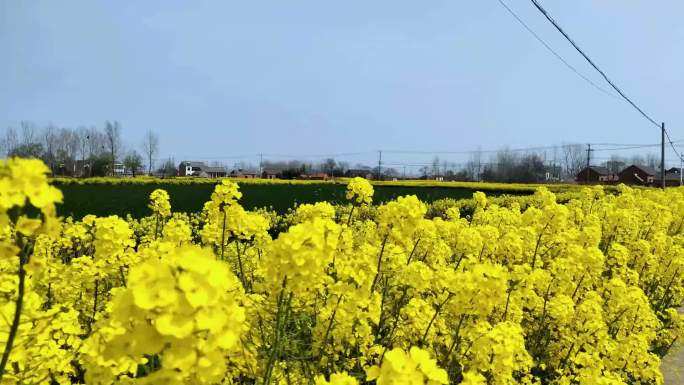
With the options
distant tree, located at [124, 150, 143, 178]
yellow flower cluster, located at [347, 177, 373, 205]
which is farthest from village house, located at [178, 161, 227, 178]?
yellow flower cluster, located at [347, 177, 373, 205]

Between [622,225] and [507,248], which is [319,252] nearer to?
[507,248]

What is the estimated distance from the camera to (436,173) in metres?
87.6

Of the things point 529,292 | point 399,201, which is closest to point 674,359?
point 529,292

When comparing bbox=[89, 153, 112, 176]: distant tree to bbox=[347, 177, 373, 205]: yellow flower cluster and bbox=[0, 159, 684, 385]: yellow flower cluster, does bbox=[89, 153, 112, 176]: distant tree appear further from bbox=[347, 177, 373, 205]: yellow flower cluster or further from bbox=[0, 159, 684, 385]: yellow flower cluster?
bbox=[347, 177, 373, 205]: yellow flower cluster

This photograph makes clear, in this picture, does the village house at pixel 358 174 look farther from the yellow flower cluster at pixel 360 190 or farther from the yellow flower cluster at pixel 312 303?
the yellow flower cluster at pixel 360 190

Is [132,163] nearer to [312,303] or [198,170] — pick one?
[198,170]

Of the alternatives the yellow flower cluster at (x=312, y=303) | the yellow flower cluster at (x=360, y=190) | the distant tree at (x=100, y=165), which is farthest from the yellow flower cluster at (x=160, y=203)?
the distant tree at (x=100, y=165)

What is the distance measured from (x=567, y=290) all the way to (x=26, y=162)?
499 cm

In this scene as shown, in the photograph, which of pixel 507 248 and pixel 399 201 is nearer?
pixel 399 201

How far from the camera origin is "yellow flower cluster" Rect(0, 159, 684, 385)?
1.31m

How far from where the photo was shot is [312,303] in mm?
4016

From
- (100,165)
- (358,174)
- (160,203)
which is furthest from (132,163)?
(160,203)

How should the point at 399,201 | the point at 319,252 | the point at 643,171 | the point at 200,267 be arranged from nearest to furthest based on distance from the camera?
1. the point at 200,267
2. the point at 319,252
3. the point at 399,201
4. the point at 643,171

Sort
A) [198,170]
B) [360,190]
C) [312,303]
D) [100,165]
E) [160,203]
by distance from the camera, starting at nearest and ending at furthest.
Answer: [312,303] < [360,190] < [160,203] < [100,165] < [198,170]
